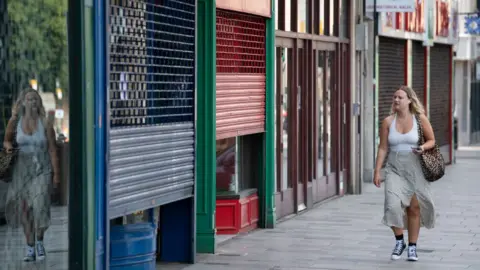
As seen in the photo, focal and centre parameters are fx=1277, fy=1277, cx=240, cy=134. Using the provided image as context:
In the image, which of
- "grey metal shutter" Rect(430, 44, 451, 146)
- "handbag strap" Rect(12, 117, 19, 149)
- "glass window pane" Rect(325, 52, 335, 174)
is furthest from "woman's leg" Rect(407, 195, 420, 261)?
"grey metal shutter" Rect(430, 44, 451, 146)

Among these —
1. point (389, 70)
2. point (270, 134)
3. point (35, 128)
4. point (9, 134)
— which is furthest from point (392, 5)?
point (9, 134)

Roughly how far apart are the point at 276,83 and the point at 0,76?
8.68m

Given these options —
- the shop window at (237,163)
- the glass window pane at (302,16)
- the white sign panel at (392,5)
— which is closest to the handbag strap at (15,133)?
the shop window at (237,163)

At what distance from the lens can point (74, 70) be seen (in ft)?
31.9

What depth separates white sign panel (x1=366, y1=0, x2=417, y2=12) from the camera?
75.0 ft

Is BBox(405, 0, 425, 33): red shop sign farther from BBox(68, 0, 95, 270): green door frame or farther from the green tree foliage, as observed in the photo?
the green tree foliage

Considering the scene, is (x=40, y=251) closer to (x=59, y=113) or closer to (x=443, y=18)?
(x=59, y=113)

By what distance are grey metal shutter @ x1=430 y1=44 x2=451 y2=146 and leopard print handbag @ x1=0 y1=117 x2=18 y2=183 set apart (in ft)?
71.9

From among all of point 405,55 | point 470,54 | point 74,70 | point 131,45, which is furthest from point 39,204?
point 470,54

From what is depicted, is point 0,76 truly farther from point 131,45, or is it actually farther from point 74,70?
point 131,45

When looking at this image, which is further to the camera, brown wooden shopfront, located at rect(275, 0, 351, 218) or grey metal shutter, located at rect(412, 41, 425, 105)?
grey metal shutter, located at rect(412, 41, 425, 105)

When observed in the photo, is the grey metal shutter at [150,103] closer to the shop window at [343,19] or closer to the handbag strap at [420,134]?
the handbag strap at [420,134]

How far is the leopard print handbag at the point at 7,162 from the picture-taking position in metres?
8.72

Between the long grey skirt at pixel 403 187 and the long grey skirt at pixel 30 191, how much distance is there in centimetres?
474
